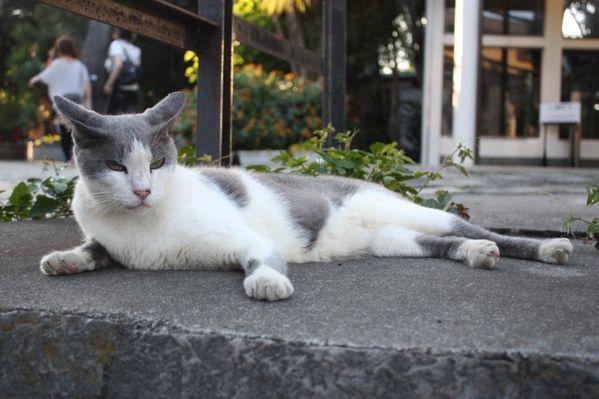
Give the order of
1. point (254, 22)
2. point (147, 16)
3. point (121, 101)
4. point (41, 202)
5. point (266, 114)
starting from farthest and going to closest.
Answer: point (254, 22) < point (266, 114) < point (121, 101) < point (41, 202) < point (147, 16)

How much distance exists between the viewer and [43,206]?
11.4 ft

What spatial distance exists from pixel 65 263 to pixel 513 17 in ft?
39.3

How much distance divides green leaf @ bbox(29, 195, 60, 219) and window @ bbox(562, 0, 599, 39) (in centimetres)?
1150

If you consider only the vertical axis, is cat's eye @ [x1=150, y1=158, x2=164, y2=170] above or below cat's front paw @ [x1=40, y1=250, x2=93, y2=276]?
above

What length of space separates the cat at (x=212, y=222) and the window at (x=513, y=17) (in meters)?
10.6

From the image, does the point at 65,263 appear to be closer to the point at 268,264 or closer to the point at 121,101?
the point at 268,264

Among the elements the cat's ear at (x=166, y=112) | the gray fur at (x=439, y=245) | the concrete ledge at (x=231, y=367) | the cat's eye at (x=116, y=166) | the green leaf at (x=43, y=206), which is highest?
the cat's ear at (x=166, y=112)

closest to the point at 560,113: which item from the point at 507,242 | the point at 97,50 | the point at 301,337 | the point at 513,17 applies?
the point at 513,17

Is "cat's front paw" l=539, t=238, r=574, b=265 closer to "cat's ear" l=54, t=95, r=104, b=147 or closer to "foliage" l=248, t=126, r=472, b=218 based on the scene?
"foliage" l=248, t=126, r=472, b=218

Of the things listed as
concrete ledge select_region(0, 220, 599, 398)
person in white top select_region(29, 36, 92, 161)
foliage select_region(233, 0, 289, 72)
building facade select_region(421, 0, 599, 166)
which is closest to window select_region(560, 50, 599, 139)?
building facade select_region(421, 0, 599, 166)

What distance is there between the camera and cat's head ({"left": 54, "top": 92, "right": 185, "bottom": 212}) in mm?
2088

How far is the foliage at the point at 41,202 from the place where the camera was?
137 inches

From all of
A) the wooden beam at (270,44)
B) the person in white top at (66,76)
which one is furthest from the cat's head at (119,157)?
the person in white top at (66,76)

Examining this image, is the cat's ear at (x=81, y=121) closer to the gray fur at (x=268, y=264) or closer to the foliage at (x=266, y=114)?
the gray fur at (x=268, y=264)
